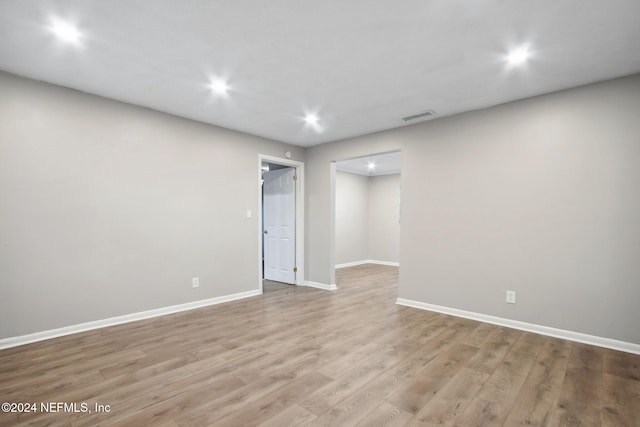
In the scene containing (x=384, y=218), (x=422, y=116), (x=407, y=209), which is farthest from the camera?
(x=384, y=218)

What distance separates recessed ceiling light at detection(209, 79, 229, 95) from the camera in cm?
294

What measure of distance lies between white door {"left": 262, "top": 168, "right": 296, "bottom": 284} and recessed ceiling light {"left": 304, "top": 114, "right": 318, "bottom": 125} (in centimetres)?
152

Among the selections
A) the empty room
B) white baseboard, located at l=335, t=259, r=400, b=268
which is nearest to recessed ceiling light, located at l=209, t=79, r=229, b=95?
the empty room

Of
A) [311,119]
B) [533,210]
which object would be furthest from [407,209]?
[311,119]

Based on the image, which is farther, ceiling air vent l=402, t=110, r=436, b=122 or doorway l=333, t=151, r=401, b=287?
doorway l=333, t=151, r=401, b=287

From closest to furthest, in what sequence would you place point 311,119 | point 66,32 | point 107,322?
point 66,32, point 107,322, point 311,119

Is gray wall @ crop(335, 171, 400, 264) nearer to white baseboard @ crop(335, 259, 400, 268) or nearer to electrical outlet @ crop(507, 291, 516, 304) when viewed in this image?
white baseboard @ crop(335, 259, 400, 268)

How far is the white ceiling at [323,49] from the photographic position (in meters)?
1.92

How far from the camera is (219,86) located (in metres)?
3.03

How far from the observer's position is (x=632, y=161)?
8.91 ft

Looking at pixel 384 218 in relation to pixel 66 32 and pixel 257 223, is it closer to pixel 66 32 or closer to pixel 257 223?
pixel 257 223

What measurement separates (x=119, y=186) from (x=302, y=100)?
2.33 meters

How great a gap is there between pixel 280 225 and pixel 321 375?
3.69m

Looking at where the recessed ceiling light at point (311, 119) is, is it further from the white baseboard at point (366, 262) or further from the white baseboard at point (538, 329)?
the white baseboard at point (366, 262)
